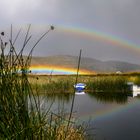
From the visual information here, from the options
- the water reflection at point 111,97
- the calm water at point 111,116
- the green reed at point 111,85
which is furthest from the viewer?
the green reed at point 111,85

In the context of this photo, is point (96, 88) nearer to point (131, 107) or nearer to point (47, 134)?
point (131, 107)

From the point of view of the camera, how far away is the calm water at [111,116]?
12.5m

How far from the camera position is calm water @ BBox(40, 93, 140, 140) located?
12512 mm

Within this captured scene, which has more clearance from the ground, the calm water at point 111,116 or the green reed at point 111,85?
the green reed at point 111,85

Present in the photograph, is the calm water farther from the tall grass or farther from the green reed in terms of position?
the tall grass

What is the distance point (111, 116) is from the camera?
17.8 metres

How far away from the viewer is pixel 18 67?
13.4 feet

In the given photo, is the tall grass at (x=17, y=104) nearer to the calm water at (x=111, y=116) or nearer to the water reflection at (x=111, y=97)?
the calm water at (x=111, y=116)

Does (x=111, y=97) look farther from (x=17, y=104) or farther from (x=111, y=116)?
(x=17, y=104)

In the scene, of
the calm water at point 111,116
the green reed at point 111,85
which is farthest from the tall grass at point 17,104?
the green reed at point 111,85

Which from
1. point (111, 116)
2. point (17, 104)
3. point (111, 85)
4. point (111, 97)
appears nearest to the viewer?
point (17, 104)

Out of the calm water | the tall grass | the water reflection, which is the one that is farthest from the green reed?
the tall grass

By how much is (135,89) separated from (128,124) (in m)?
16.4

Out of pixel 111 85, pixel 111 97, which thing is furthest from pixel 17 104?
pixel 111 85
